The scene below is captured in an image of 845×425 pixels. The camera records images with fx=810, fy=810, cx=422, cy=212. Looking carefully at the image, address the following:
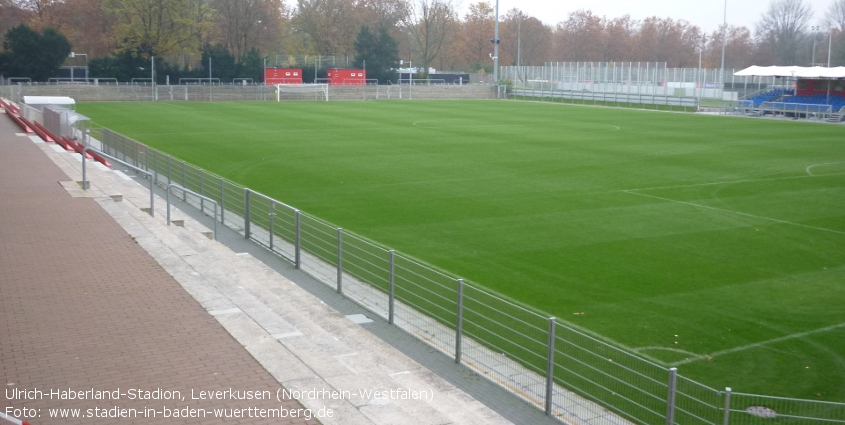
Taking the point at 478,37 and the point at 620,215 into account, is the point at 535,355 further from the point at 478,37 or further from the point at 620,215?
the point at 478,37

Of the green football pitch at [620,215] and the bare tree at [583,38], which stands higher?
the bare tree at [583,38]

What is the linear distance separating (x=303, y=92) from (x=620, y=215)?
5928cm

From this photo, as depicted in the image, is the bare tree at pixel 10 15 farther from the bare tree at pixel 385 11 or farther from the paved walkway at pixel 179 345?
the paved walkway at pixel 179 345

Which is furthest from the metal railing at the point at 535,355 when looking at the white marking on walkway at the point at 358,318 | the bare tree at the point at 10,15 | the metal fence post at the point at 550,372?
the bare tree at the point at 10,15

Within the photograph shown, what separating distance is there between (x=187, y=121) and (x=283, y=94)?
2786 centimetres

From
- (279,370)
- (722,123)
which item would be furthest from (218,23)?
(279,370)

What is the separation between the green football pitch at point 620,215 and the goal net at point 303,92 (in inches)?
1149

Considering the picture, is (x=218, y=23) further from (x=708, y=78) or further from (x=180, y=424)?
(x=180, y=424)

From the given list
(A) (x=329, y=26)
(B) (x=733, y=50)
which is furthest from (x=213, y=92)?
(B) (x=733, y=50)

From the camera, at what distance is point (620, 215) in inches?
808

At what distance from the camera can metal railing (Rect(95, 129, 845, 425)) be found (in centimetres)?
881

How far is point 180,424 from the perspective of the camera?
7512 mm

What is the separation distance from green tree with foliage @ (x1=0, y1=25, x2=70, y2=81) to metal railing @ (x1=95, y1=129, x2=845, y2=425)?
2694 inches

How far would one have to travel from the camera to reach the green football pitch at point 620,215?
12.0 meters
